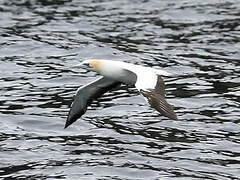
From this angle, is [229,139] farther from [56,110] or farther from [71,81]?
[71,81]

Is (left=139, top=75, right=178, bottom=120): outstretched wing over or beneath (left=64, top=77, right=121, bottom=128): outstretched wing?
over

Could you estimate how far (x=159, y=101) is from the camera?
977 centimetres

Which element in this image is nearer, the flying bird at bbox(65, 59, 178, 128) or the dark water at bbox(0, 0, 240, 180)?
the flying bird at bbox(65, 59, 178, 128)

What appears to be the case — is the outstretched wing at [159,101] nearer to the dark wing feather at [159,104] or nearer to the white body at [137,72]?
the dark wing feather at [159,104]

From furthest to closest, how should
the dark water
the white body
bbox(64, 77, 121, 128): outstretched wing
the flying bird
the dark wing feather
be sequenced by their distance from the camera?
bbox(64, 77, 121, 128): outstretched wing → the dark water → the white body → the flying bird → the dark wing feather

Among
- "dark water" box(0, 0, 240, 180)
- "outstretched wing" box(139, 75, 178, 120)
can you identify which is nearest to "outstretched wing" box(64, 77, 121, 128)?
"dark water" box(0, 0, 240, 180)

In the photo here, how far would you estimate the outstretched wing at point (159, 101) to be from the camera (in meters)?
9.58

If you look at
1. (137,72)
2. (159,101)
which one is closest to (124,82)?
(137,72)

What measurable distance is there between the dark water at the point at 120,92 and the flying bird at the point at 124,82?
492 mm

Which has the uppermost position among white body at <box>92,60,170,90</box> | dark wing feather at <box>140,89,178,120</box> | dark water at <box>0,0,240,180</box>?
white body at <box>92,60,170,90</box>

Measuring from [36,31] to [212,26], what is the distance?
13.1ft

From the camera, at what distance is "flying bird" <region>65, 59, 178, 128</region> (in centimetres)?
977

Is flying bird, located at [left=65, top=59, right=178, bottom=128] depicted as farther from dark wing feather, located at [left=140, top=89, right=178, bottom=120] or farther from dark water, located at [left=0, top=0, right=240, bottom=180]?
dark water, located at [left=0, top=0, right=240, bottom=180]

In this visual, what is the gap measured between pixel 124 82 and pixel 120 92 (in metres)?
3.11
